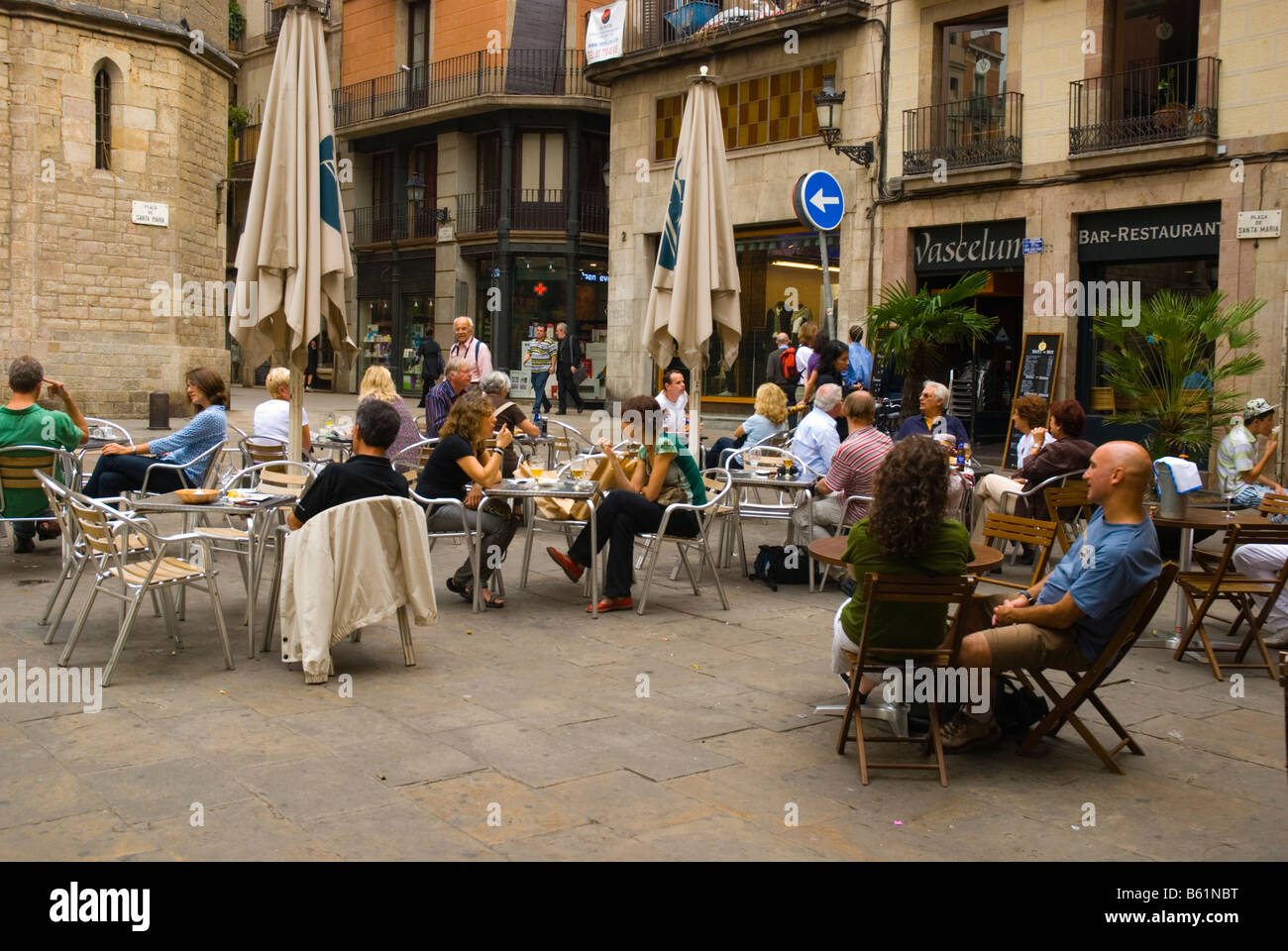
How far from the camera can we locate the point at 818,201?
12.1 metres

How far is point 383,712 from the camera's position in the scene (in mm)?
5398

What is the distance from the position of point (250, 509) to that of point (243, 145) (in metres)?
36.8

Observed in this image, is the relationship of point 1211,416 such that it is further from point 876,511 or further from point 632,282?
point 632,282

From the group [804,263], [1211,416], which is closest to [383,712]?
[1211,416]

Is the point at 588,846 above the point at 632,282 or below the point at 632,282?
below

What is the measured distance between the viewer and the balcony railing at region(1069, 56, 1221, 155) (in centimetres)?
1555

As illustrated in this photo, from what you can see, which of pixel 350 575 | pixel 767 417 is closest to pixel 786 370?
pixel 767 417

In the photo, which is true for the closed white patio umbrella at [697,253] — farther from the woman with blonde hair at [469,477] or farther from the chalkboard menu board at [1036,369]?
the chalkboard menu board at [1036,369]

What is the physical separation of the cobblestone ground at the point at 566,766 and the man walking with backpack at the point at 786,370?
1010cm

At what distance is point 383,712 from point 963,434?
260 inches

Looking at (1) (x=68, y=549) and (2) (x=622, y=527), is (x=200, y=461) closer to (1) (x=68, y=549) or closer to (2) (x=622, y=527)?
(1) (x=68, y=549)
